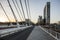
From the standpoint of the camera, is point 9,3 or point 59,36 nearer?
point 59,36

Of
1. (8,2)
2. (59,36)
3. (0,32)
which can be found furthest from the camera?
(8,2)

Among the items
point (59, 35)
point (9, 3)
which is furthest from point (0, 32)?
point (59, 35)

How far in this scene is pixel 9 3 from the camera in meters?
19.7

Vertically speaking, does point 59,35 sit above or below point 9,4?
below

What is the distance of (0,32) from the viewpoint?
58.6 feet

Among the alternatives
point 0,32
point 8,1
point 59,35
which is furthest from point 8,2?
point 59,35

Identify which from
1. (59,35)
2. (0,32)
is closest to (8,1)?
(0,32)

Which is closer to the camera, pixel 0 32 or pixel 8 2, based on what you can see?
pixel 0 32

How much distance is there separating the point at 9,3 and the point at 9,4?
464 millimetres

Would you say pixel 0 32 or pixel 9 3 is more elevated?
pixel 9 3

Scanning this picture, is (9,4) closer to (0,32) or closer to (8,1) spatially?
(8,1)

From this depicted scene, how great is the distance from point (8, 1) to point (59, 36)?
7864 mm

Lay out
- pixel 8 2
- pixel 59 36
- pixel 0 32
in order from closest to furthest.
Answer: pixel 59 36 → pixel 0 32 → pixel 8 2

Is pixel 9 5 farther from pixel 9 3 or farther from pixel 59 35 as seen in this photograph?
pixel 59 35
